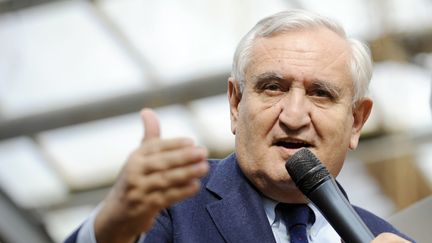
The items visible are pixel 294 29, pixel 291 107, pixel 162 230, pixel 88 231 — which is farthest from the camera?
pixel 294 29

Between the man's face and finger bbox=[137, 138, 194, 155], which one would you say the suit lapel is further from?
finger bbox=[137, 138, 194, 155]

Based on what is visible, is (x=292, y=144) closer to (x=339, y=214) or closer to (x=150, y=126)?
(x=339, y=214)

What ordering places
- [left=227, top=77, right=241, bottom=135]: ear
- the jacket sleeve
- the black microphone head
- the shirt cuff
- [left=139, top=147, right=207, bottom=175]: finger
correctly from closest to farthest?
[left=139, top=147, right=207, bottom=175]: finger < the shirt cuff < the black microphone head < the jacket sleeve < [left=227, top=77, right=241, bottom=135]: ear

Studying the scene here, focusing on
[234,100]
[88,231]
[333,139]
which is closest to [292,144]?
[333,139]

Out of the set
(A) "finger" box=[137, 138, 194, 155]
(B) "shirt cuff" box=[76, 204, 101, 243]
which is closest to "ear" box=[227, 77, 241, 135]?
(B) "shirt cuff" box=[76, 204, 101, 243]

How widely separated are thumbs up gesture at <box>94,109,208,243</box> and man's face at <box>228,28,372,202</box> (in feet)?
2.01

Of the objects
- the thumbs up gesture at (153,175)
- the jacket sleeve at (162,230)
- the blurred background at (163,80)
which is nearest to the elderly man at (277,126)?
the jacket sleeve at (162,230)

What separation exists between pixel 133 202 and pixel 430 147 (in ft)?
18.1

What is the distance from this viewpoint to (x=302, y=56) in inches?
104

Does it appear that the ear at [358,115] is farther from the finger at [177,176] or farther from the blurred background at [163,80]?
the blurred background at [163,80]

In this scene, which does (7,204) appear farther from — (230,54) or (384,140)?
(384,140)

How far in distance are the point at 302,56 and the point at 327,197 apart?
55cm

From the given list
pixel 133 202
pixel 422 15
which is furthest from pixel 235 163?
pixel 422 15

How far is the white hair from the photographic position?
8.87 feet
